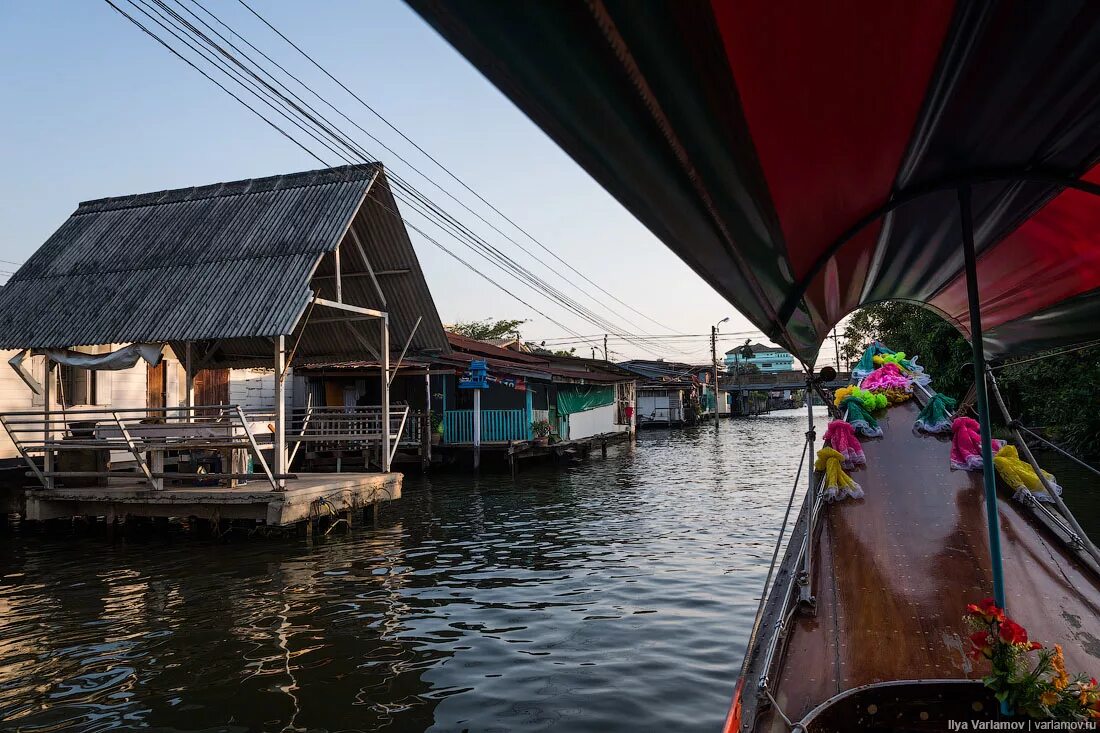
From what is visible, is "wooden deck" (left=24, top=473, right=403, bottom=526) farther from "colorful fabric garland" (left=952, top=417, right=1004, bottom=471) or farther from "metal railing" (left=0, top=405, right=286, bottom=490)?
"colorful fabric garland" (left=952, top=417, right=1004, bottom=471)

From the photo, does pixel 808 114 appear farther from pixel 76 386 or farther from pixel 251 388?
pixel 251 388

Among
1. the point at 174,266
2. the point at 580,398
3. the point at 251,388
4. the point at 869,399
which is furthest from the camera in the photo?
the point at 580,398

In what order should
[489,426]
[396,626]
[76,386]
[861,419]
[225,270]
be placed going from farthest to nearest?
[489,426], [76,386], [225,270], [861,419], [396,626]

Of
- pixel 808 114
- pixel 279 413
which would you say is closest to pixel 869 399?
pixel 808 114

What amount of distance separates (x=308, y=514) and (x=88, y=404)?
8.05 metres

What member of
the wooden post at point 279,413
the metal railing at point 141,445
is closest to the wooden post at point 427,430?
the metal railing at point 141,445

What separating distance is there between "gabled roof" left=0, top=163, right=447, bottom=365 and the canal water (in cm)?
375

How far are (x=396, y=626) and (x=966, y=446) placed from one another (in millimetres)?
5801

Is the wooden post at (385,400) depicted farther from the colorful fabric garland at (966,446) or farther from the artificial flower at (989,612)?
the artificial flower at (989,612)

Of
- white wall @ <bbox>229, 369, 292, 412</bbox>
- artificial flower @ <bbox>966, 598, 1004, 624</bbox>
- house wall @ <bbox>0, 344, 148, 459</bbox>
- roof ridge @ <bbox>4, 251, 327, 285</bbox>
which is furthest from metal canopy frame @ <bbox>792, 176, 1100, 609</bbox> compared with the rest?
white wall @ <bbox>229, 369, 292, 412</bbox>

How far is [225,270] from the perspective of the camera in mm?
12883

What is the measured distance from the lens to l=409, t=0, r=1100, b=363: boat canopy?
131 cm

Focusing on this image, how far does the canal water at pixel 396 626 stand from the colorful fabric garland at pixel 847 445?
6.21 feet

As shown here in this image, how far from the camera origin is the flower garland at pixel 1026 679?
2.64m
